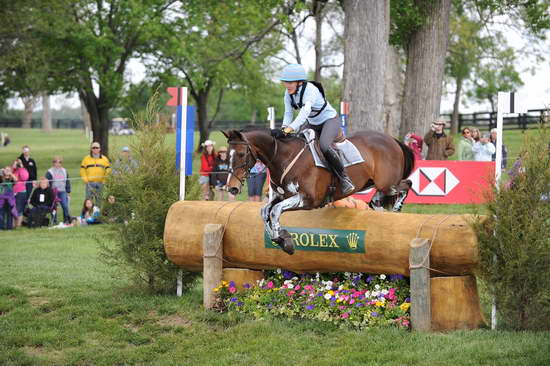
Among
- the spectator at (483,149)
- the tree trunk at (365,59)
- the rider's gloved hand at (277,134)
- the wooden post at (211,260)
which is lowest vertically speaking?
the wooden post at (211,260)

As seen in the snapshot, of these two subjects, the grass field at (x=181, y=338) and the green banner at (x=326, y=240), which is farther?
the green banner at (x=326, y=240)

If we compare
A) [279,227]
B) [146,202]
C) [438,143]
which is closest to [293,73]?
[279,227]

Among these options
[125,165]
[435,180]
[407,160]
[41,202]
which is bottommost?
[41,202]

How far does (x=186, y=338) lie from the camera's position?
23.3 feet

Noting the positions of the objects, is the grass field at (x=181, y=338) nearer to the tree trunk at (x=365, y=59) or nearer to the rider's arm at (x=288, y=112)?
the rider's arm at (x=288, y=112)

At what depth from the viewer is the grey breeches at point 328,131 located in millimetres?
7250

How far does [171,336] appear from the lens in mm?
7164

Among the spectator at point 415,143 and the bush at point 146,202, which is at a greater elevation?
the spectator at point 415,143

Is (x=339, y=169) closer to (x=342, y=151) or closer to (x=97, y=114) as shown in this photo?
(x=342, y=151)

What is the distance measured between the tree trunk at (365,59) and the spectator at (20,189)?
7.53 m

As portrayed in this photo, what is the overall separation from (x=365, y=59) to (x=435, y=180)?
2.90 metres

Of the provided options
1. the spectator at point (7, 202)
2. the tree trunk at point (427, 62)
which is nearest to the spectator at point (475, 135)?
the tree trunk at point (427, 62)

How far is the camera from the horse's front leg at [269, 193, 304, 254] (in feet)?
22.8

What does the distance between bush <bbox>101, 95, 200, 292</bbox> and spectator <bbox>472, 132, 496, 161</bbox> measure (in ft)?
27.9
